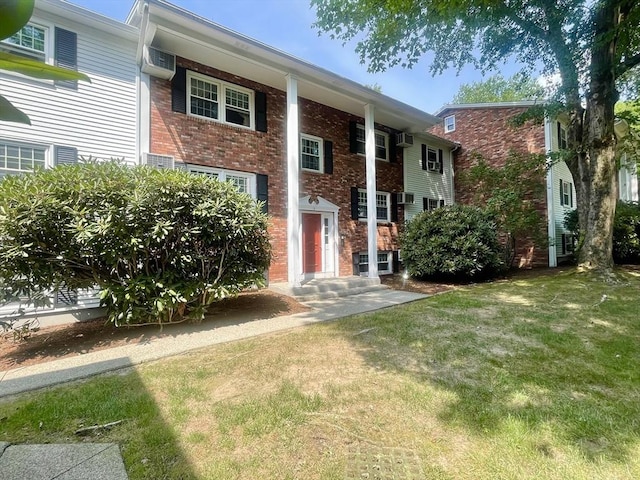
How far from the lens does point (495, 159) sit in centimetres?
1513

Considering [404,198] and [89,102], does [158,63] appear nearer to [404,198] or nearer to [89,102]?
[89,102]

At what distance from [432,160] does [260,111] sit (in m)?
9.05

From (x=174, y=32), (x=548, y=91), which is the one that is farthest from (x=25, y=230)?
(x=548, y=91)

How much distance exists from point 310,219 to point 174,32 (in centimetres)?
599

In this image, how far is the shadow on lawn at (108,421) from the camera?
Result: 2.41 metres

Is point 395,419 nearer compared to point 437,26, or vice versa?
point 395,419

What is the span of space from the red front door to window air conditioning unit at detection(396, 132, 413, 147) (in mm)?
5198

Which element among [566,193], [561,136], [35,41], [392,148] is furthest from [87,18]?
[566,193]

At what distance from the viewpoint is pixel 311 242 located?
35.3 ft

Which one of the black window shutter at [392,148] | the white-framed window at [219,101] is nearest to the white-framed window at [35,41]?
the white-framed window at [219,101]

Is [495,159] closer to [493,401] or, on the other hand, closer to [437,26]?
[437,26]

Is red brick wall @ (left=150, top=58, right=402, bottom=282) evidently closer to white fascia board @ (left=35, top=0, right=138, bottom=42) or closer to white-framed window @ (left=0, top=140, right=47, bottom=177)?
white fascia board @ (left=35, top=0, right=138, bottom=42)

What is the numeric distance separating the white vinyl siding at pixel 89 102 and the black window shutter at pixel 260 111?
3.12 m

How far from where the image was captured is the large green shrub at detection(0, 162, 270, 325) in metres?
4.63
